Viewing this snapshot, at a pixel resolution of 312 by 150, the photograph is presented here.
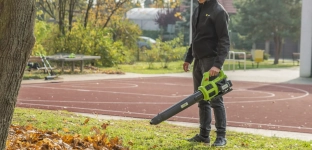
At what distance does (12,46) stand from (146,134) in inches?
124

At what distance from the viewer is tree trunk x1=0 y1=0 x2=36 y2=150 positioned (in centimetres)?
496

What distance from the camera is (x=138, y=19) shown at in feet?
245

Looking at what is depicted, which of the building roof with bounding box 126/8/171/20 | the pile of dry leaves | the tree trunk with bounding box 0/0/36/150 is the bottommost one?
the pile of dry leaves

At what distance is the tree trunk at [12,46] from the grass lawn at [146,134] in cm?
214

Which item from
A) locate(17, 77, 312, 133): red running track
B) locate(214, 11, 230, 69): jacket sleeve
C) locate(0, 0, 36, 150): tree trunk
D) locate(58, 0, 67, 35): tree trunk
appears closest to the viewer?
locate(0, 0, 36, 150): tree trunk

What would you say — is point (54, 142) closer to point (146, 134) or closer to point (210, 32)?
point (146, 134)

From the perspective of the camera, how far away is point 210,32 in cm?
728

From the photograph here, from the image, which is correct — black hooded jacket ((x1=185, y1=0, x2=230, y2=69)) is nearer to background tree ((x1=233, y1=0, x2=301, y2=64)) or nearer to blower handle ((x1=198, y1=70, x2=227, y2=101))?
blower handle ((x1=198, y1=70, x2=227, y2=101))

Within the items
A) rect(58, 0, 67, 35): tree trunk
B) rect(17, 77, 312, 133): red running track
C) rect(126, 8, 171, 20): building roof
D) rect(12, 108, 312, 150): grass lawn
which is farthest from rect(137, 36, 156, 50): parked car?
rect(126, 8, 171, 20): building roof

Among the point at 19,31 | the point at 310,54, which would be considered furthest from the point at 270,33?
the point at 19,31

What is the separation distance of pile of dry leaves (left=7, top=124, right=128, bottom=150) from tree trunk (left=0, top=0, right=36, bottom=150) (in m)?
1.10

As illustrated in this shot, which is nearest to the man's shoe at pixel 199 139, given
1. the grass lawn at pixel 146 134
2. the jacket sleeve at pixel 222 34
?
the grass lawn at pixel 146 134

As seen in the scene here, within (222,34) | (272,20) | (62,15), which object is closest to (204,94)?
(222,34)

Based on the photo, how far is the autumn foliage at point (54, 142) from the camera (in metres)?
6.26
